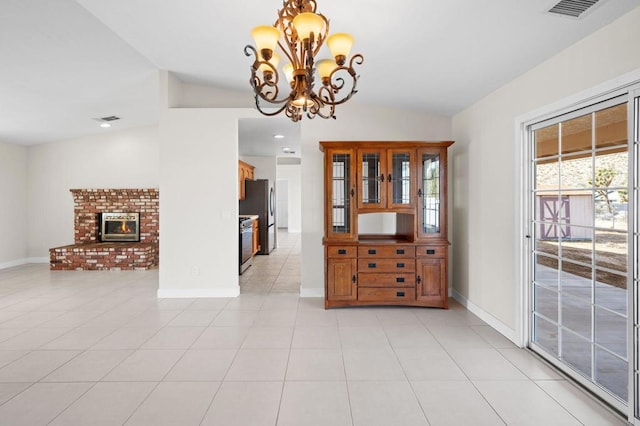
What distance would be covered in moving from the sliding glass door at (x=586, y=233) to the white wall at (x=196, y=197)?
342 centimetres

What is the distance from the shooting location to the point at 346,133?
461cm

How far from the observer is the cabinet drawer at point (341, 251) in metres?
4.09

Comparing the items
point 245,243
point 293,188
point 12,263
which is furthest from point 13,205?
point 293,188

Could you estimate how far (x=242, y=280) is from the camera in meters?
5.64

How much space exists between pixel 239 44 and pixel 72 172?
18.7 feet

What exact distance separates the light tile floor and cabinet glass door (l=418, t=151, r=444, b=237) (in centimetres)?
96

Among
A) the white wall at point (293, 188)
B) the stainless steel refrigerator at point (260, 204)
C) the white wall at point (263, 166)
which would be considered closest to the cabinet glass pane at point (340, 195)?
the stainless steel refrigerator at point (260, 204)

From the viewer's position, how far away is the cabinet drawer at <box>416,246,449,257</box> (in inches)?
160

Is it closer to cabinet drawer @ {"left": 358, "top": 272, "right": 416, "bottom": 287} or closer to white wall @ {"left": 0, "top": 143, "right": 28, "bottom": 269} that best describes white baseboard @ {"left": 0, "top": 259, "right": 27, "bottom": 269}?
white wall @ {"left": 0, "top": 143, "right": 28, "bottom": 269}

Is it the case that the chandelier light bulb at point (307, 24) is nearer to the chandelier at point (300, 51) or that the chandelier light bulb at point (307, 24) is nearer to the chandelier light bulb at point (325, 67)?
the chandelier at point (300, 51)

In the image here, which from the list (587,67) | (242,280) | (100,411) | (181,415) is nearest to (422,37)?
(587,67)

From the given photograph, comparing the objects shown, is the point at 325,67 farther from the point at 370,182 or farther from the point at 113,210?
the point at 113,210

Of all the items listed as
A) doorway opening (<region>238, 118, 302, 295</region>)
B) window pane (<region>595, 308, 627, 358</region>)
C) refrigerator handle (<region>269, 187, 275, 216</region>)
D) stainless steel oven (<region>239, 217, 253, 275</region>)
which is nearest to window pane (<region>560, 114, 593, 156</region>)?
window pane (<region>595, 308, 627, 358</region>)

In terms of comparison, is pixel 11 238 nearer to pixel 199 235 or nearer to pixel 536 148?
pixel 199 235
